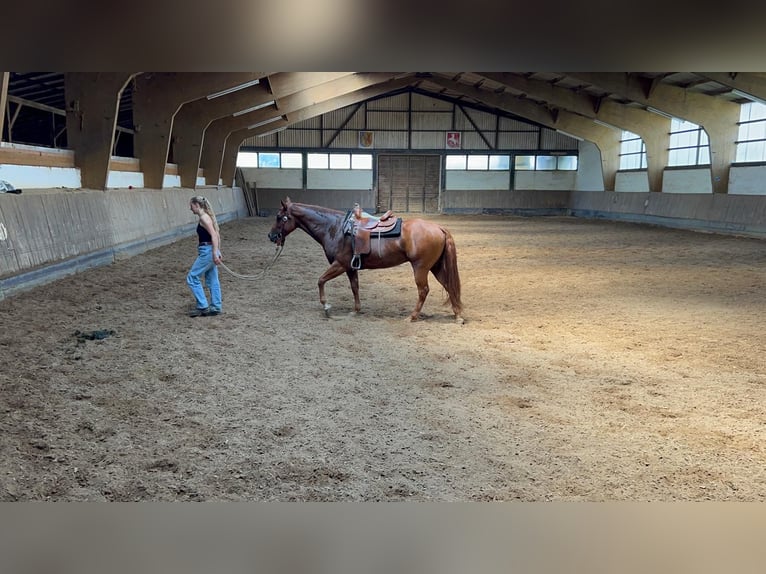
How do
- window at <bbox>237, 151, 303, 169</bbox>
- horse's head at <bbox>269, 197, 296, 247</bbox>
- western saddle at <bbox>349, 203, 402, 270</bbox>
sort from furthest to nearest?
1. window at <bbox>237, 151, 303, 169</bbox>
2. horse's head at <bbox>269, 197, 296, 247</bbox>
3. western saddle at <bbox>349, 203, 402, 270</bbox>

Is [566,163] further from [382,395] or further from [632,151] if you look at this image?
[382,395]

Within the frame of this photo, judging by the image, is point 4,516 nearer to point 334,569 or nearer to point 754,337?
point 334,569

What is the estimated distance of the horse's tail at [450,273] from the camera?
745 centimetres

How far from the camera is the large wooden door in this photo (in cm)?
3456

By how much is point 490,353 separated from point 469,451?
2.53 m

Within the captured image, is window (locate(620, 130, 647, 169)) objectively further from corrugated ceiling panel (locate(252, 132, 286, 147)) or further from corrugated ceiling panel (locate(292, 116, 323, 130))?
corrugated ceiling panel (locate(252, 132, 286, 147))

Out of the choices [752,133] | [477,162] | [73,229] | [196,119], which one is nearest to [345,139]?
[477,162]

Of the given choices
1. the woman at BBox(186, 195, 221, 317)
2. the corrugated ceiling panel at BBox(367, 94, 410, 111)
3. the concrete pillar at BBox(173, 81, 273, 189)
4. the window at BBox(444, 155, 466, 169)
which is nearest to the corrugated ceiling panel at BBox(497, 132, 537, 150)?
the window at BBox(444, 155, 466, 169)

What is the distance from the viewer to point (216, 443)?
3.88 metres

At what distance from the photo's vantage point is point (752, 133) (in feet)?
65.9

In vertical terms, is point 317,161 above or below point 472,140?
below

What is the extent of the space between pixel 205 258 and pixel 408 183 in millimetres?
27833

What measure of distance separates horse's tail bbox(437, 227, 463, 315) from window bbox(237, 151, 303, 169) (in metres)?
27.3
